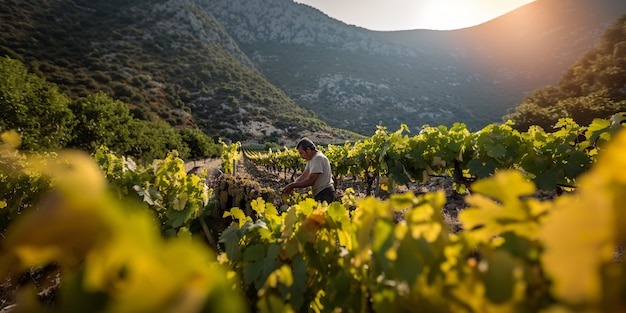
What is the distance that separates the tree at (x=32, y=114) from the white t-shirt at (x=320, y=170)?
10.7m

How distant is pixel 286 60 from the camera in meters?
96.7

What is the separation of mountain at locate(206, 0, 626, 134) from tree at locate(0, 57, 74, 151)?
6402cm

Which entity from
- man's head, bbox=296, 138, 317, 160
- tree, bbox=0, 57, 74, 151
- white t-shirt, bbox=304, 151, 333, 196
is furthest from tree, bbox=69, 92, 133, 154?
white t-shirt, bbox=304, 151, 333, 196

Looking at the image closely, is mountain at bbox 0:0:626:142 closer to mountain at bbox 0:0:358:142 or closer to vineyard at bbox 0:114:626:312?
mountain at bbox 0:0:358:142

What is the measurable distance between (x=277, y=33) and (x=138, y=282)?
112m

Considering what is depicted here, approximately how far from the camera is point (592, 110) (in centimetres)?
1652

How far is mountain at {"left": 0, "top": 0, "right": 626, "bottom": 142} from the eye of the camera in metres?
50.9

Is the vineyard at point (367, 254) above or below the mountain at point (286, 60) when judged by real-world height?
above

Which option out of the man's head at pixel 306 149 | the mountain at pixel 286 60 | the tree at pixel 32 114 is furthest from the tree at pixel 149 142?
the man's head at pixel 306 149

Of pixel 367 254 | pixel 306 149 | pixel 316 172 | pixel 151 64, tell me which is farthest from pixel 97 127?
pixel 151 64

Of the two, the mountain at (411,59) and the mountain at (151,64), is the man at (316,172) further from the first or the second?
the mountain at (411,59)

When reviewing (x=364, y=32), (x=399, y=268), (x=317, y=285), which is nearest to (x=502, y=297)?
(x=399, y=268)

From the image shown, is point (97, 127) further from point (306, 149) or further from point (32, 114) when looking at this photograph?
point (306, 149)

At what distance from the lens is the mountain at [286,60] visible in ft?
167
